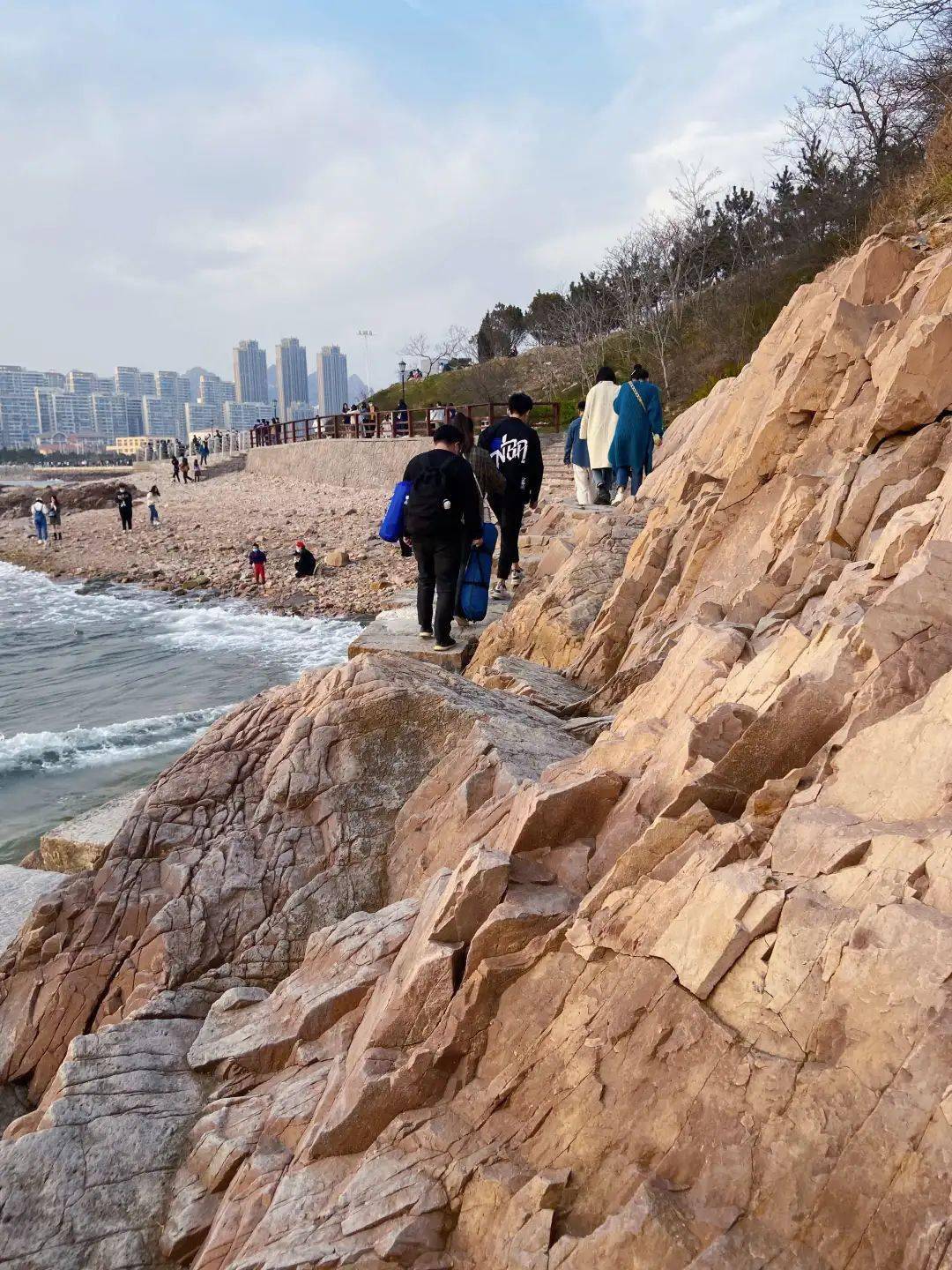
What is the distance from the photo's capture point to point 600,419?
11.3 metres

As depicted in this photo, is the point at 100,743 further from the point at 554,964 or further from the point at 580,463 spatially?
the point at 554,964

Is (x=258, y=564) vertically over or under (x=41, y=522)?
under

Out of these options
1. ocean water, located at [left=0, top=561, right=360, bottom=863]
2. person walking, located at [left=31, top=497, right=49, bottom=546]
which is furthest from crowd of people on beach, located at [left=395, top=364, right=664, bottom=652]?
person walking, located at [left=31, top=497, right=49, bottom=546]

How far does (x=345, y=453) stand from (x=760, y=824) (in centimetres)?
3505

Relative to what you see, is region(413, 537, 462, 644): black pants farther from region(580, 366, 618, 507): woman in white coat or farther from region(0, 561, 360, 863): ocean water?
region(580, 366, 618, 507): woman in white coat

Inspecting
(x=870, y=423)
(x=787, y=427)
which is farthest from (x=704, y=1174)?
(x=787, y=427)

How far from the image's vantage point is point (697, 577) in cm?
634

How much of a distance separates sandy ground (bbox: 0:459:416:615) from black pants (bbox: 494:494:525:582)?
9.00 m

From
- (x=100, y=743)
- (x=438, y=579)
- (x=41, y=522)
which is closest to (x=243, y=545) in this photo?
(x=41, y=522)

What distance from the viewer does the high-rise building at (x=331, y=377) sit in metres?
180

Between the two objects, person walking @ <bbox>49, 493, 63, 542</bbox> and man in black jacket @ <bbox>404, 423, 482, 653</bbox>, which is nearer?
man in black jacket @ <bbox>404, 423, 482, 653</bbox>

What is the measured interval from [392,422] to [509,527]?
26278 millimetres

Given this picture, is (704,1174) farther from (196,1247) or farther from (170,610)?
(170,610)

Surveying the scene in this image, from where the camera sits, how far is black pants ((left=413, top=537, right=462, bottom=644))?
7043 millimetres
